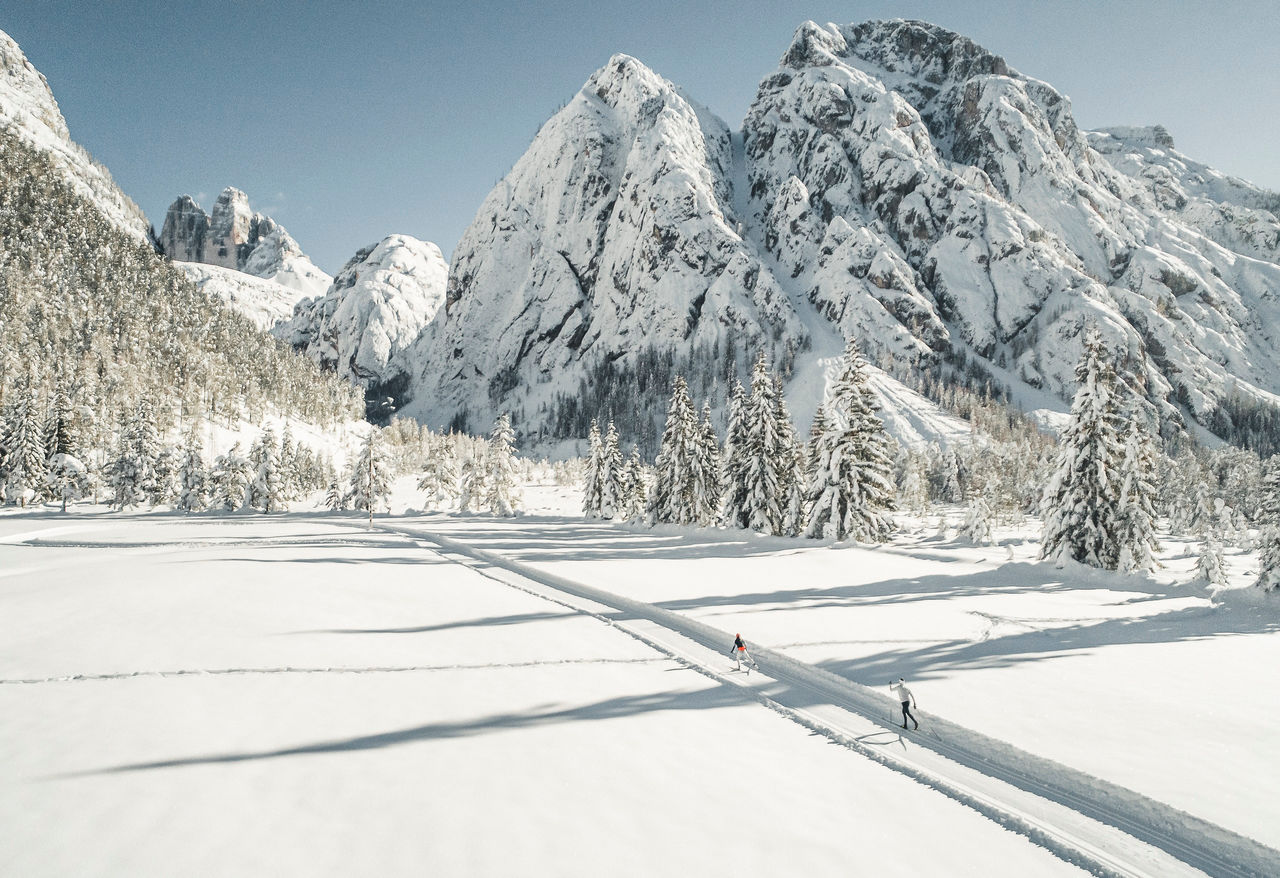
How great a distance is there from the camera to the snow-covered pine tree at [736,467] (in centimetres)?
4494

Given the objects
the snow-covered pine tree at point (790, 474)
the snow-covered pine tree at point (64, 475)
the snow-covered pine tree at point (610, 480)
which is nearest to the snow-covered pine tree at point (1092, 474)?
the snow-covered pine tree at point (790, 474)

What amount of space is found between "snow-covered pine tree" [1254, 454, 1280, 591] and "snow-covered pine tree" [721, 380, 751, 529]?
2709cm

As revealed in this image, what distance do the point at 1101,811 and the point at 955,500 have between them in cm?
14785

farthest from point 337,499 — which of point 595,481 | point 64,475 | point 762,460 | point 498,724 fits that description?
point 498,724

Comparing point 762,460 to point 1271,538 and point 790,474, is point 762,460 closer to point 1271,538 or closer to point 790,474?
point 790,474

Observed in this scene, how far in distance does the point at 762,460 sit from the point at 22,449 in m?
79.1

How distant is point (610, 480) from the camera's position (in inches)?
2657

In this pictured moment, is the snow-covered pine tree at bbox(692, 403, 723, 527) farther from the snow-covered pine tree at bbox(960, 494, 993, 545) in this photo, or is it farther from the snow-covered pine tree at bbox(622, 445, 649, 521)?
the snow-covered pine tree at bbox(960, 494, 993, 545)

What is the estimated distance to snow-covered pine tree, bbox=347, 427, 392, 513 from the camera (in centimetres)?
7206

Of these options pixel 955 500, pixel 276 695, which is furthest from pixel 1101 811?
pixel 955 500

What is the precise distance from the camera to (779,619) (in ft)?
59.4

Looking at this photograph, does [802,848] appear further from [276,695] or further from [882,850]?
[276,695]

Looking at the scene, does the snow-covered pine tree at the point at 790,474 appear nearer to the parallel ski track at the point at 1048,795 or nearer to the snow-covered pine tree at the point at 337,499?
the parallel ski track at the point at 1048,795

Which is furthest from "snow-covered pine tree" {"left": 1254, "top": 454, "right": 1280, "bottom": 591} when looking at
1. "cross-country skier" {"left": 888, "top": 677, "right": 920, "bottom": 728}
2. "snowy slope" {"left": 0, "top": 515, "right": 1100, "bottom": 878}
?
"snowy slope" {"left": 0, "top": 515, "right": 1100, "bottom": 878}
